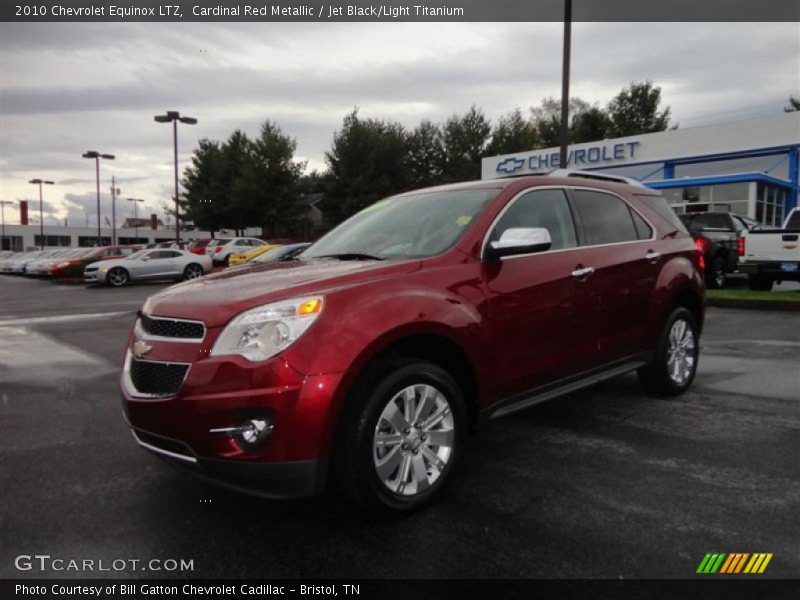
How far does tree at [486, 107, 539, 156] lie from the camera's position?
2047 inches

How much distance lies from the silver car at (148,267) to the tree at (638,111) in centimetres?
4707

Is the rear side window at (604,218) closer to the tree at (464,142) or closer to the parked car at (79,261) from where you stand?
the parked car at (79,261)

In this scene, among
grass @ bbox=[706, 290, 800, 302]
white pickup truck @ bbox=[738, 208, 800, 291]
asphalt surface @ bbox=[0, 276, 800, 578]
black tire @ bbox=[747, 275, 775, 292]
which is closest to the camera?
asphalt surface @ bbox=[0, 276, 800, 578]

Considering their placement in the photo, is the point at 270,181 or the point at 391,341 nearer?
the point at 391,341

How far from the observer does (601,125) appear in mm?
54656

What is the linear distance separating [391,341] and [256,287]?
A: 2.48ft

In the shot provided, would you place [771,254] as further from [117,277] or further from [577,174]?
[117,277]

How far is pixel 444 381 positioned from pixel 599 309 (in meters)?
1.60

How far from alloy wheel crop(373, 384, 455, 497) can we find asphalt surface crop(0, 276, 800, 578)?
196mm

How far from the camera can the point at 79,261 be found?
84.4 feet

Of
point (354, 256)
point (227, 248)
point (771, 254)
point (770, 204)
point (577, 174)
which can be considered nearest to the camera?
point (354, 256)

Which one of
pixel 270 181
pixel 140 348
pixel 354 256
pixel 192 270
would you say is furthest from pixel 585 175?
pixel 270 181

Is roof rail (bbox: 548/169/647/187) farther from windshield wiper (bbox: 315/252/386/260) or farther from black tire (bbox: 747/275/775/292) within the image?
black tire (bbox: 747/275/775/292)

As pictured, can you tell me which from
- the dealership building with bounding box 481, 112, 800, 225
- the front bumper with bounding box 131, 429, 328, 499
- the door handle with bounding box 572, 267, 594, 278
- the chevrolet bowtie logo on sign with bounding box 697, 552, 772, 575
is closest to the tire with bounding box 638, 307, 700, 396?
the door handle with bounding box 572, 267, 594, 278
